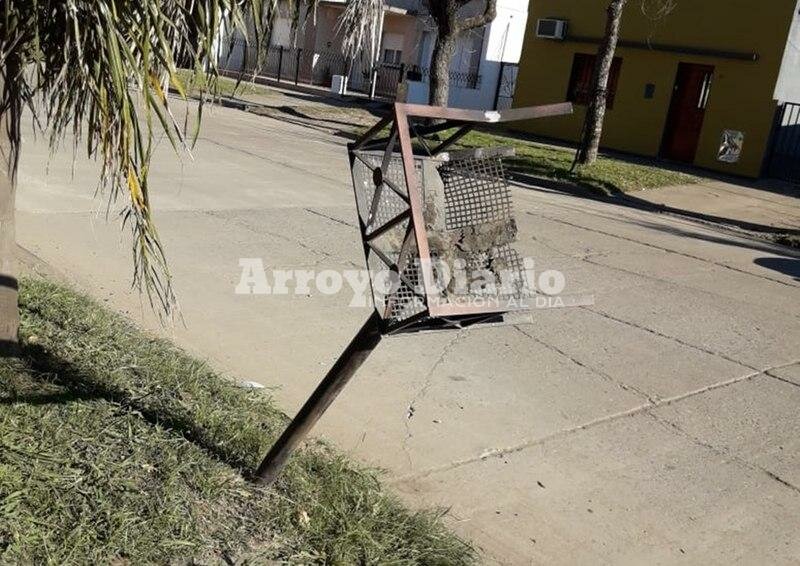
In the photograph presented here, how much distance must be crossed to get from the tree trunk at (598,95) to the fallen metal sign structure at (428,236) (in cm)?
1363

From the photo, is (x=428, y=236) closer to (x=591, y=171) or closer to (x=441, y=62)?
(x=591, y=171)

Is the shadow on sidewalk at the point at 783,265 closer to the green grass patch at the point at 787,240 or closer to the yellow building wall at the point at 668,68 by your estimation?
the green grass patch at the point at 787,240

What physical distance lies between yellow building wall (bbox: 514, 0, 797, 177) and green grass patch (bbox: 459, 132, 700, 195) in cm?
209

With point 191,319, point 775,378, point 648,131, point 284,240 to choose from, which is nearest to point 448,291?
point 191,319

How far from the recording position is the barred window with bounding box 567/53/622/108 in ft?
73.3

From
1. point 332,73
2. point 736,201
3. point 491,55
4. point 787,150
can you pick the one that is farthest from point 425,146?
point 332,73

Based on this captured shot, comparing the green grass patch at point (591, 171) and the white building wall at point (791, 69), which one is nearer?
the green grass patch at point (591, 171)

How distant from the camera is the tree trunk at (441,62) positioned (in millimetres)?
18938

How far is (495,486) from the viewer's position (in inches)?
162

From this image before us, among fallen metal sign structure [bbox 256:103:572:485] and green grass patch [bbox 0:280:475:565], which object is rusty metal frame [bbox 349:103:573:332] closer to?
fallen metal sign structure [bbox 256:103:572:485]

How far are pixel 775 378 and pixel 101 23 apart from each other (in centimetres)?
518

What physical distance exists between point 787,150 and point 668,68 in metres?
3.43

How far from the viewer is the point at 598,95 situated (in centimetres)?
1634

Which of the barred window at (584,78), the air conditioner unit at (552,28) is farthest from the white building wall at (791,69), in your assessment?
the air conditioner unit at (552,28)
